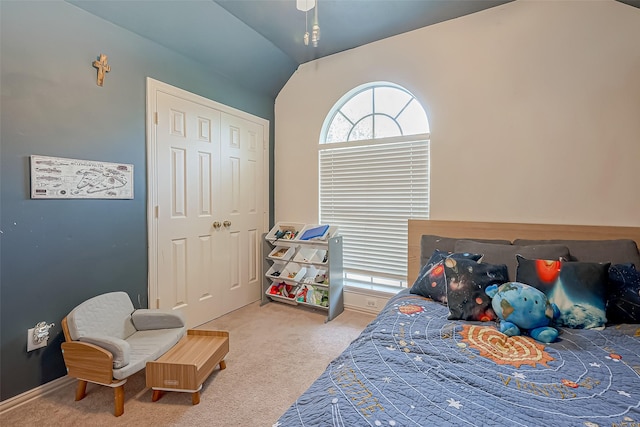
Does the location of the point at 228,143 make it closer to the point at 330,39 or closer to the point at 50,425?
the point at 330,39

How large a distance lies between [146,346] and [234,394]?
0.63 m

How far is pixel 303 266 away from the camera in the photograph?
3.13 metres

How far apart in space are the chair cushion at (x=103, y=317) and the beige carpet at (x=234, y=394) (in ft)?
1.14

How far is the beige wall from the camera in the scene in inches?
80.3

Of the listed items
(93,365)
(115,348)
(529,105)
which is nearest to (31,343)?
(93,365)

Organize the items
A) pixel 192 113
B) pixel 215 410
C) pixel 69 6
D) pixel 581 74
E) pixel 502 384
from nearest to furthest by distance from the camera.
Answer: pixel 502 384 → pixel 215 410 → pixel 69 6 → pixel 581 74 → pixel 192 113

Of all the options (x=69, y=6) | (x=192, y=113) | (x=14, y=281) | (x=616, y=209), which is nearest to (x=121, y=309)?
(x=14, y=281)

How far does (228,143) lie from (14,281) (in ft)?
6.35

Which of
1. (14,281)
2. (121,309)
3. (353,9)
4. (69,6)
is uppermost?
(353,9)

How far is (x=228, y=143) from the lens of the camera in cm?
301

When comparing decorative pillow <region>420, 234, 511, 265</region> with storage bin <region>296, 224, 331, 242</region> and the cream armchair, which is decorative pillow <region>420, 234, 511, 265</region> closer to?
storage bin <region>296, 224, 331, 242</region>

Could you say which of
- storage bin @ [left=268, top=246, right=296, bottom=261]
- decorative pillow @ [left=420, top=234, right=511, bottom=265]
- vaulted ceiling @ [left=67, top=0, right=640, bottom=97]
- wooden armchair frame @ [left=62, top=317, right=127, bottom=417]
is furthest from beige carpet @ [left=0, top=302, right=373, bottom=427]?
vaulted ceiling @ [left=67, top=0, right=640, bottom=97]

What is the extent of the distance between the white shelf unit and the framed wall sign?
61.7 inches

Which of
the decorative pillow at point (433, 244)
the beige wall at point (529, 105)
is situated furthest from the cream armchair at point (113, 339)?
the beige wall at point (529, 105)
